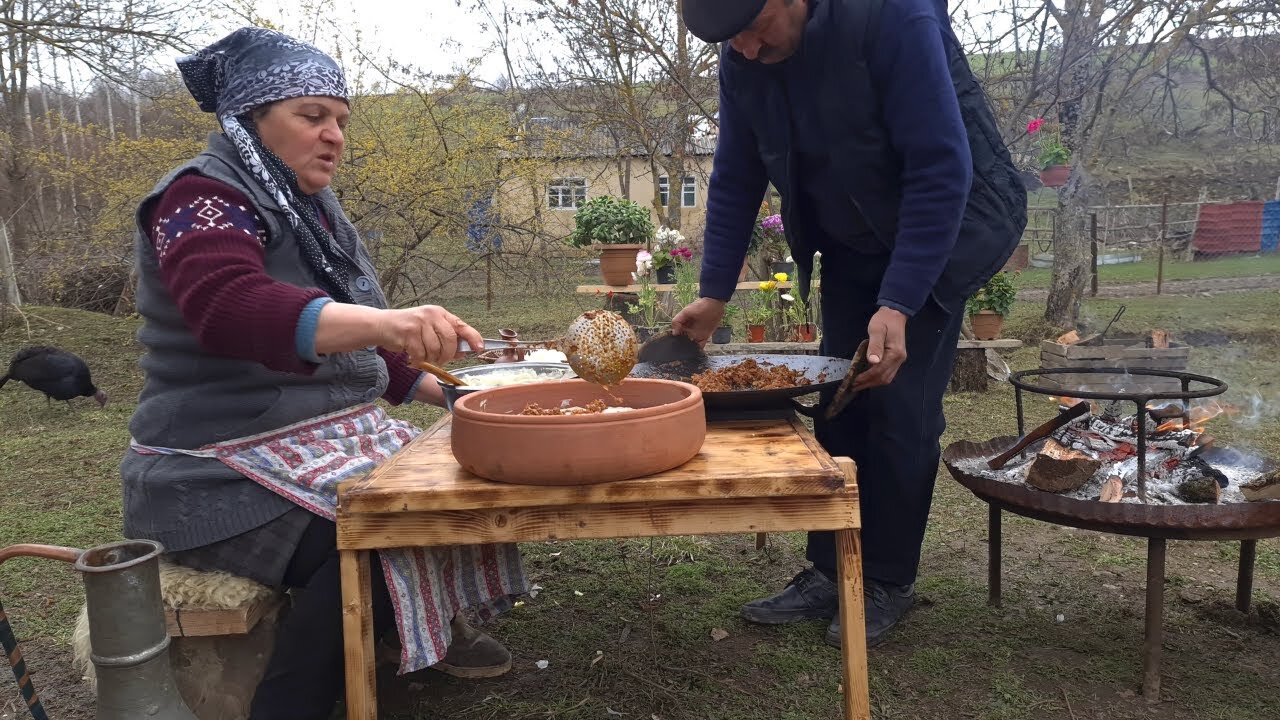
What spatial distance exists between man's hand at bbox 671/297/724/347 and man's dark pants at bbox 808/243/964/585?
402 mm

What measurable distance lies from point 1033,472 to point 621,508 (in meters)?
1.42

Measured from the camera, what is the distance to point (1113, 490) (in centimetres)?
243

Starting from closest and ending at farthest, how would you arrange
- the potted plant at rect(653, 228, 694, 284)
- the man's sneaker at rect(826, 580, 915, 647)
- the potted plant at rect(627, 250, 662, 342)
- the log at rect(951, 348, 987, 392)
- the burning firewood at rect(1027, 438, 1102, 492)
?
the burning firewood at rect(1027, 438, 1102, 492) < the man's sneaker at rect(826, 580, 915, 647) < the log at rect(951, 348, 987, 392) < the potted plant at rect(627, 250, 662, 342) < the potted plant at rect(653, 228, 694, 284)

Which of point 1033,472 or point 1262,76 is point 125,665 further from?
point 1262,76

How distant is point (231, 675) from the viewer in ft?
6.34

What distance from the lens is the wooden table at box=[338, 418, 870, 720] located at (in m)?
1.52

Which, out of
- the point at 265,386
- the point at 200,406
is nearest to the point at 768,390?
the point at 265,386

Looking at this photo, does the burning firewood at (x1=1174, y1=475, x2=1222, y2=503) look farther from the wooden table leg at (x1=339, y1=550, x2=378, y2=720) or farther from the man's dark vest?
the wooden table leg at (x1=339, y1=550, x2=378, y2=720)

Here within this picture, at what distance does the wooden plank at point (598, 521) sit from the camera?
1567mm

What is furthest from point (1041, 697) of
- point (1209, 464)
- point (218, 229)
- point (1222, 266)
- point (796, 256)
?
point (1222, 266)

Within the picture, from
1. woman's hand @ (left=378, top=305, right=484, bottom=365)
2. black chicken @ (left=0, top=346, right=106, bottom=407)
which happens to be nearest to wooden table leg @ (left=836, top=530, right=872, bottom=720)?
woman's hand @ (left=378, top=305, right=484, bottom=365)

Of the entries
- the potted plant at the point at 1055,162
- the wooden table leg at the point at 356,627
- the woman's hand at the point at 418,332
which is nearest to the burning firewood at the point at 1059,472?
the woman's hand at the point at 418,332

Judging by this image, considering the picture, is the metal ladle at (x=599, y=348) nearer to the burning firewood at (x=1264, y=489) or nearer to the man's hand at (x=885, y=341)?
the man's hand at (x=885, y=341)

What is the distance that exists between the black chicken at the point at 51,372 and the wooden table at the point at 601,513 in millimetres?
5669
